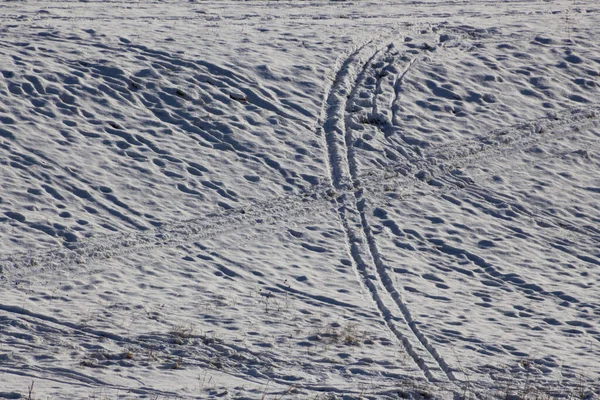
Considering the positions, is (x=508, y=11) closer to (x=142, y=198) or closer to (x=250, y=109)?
(x=250, y=109)

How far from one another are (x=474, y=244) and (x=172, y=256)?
5.40 meters

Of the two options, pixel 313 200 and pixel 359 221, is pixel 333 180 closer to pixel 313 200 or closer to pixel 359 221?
pixel 313 200

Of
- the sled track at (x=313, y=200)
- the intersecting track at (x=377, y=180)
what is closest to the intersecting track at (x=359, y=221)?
the intersecting track at (x=377, y=180)

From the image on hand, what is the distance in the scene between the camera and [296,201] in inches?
581

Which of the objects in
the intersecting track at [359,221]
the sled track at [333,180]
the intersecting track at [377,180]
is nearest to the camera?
the intersecting track at [359,221]

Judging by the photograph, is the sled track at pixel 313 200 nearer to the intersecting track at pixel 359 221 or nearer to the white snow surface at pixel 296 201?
the white snow surface at pixel 296 201

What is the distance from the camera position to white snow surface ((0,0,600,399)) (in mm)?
9766

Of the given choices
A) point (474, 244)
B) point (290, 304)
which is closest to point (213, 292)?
point (290, 304)

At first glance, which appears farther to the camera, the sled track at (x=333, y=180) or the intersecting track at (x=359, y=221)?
the sled track at (x=333, y=180)

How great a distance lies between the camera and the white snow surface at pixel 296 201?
977 cm

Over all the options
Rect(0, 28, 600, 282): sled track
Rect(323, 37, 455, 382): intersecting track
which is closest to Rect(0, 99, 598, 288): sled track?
Rect(0, 28, 600, 282): sled track

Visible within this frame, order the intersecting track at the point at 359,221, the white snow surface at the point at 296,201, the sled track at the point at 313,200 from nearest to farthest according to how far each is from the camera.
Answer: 1. the white snow surface at the point at 296,201
2. the intersecting track at the point at 359,221
3. the sled track at the point at 313,200

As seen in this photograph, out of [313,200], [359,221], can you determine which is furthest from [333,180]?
[359,221]

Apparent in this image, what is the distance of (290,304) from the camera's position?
1145 centimetres
